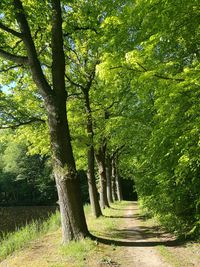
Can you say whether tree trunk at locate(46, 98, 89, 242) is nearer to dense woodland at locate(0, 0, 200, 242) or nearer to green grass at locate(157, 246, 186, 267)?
dense woodland at locate(0, 0, 200, 242)

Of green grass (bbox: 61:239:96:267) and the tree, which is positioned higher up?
the tree

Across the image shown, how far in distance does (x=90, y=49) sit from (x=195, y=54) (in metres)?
7.71

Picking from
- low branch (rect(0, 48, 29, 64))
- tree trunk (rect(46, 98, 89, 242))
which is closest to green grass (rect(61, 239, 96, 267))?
tree trunk (rect(46, 98, 89, 242))

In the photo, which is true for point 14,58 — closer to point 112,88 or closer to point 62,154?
point 62,154

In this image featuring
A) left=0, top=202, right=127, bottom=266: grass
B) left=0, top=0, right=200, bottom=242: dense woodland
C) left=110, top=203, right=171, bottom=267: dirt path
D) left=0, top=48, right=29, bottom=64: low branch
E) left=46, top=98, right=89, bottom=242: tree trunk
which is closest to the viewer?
left=0, top=0, right=200, bottom=242: dense woodland

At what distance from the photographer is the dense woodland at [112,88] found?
22.6 feet

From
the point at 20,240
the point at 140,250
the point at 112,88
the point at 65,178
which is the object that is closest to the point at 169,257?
the point at 140,250

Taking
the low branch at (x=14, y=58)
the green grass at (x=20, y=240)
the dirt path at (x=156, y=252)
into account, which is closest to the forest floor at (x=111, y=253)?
the dirt path at (x=156, y=252)

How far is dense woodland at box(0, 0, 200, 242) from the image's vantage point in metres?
6.88

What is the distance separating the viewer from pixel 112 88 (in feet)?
50.5

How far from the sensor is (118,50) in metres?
9.70

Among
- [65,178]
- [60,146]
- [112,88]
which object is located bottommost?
[65,178]

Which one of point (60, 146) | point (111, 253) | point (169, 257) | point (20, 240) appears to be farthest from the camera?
point (20, 240)

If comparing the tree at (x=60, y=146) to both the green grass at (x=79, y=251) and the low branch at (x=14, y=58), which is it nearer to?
the low branch at (x=14, y=58)
